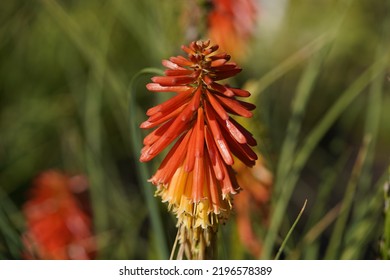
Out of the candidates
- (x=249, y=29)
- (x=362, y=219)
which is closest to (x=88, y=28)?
(x=249, y=29)

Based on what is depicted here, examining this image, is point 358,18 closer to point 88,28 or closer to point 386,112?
point 386,112

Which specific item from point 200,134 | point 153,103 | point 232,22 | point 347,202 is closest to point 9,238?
point 200,134

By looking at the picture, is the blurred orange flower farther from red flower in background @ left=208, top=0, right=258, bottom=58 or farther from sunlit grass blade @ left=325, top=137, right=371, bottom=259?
red flower in background @ left=208, top=0, right=258, bottom=58

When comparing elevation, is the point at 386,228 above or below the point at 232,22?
below

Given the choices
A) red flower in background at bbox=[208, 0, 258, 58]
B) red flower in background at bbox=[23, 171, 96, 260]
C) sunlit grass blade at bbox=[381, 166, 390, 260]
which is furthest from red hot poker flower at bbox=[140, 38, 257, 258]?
red flower in background at bbox=[208, 0, 258, 58]

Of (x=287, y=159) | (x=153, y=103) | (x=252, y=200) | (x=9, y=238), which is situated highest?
(x=153, y=103)

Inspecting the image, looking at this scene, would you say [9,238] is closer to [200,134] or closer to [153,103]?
[200,134]
